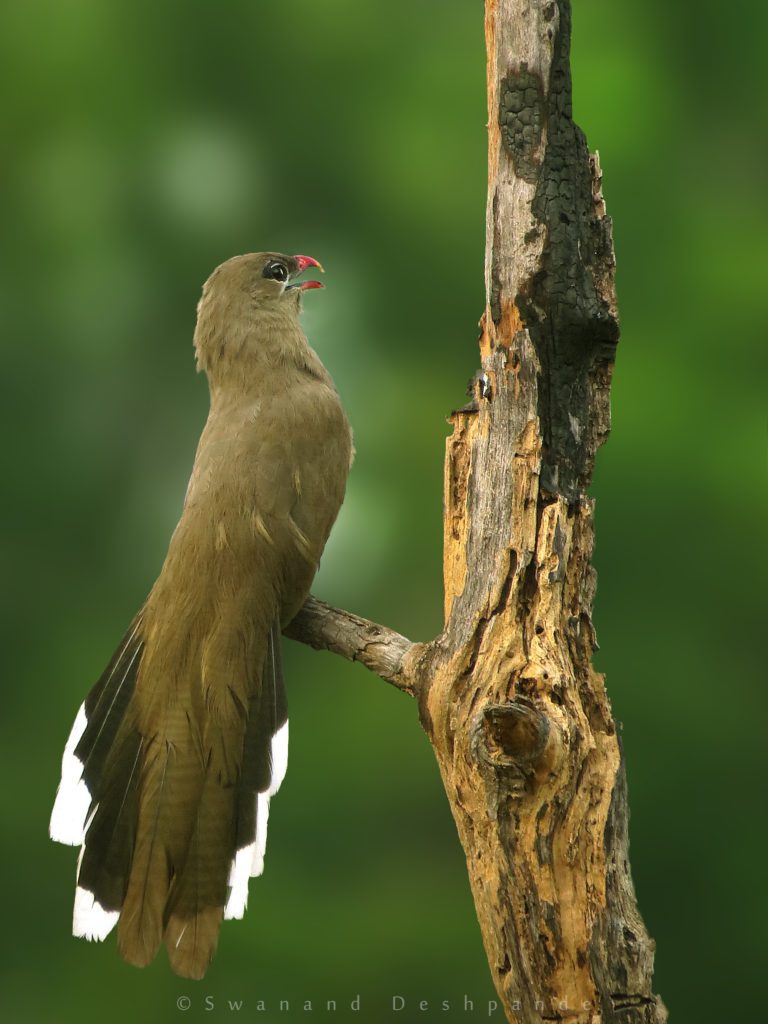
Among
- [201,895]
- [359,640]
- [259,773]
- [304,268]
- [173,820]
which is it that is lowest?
[201,895]

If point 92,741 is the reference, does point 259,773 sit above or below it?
below

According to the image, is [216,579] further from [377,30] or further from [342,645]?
[377,30]

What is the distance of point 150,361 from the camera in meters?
5.84

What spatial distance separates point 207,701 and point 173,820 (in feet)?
0.99

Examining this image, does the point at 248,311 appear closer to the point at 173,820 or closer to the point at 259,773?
the point at 259,773

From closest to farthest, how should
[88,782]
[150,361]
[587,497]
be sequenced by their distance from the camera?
[587,497] < [88,782] < [150,361]

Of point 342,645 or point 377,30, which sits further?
point 377,30

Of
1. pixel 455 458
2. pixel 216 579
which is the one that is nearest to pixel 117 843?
pixel 216 579

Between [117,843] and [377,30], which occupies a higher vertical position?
[377,30]

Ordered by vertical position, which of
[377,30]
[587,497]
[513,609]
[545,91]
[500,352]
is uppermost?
[377,30]

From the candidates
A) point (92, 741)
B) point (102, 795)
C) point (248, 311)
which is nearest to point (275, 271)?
point (248, 311)

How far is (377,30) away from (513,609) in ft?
13.9

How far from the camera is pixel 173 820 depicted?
321cm

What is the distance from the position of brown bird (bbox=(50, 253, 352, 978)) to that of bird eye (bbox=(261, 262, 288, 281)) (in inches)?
Result: 16.7
